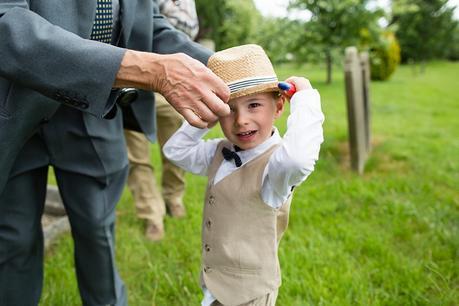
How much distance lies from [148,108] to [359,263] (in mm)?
1665

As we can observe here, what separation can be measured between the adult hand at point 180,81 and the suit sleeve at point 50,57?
2.0 inches

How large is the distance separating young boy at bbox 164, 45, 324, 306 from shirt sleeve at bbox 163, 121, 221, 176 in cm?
9

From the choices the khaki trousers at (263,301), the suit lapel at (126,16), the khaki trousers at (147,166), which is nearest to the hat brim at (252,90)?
the suit lapel at (126,16)

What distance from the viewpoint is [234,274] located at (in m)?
1.71

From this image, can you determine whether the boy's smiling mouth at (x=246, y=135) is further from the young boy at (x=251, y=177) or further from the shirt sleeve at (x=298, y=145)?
the shirt sleeve at (x=298, y=145)

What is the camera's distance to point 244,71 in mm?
1566

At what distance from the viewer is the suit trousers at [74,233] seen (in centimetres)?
193

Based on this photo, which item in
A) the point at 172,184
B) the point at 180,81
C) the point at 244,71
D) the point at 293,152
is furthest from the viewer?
the point at 172,184

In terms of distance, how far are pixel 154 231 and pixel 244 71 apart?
224cm

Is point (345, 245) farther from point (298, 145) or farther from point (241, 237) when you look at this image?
point (298, 145)

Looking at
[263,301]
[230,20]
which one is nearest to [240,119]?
[263,301]

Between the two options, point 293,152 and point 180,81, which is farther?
point 293,152

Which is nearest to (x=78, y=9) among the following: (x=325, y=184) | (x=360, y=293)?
(x=360, y=293)

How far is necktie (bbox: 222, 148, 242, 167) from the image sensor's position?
1.71 m
